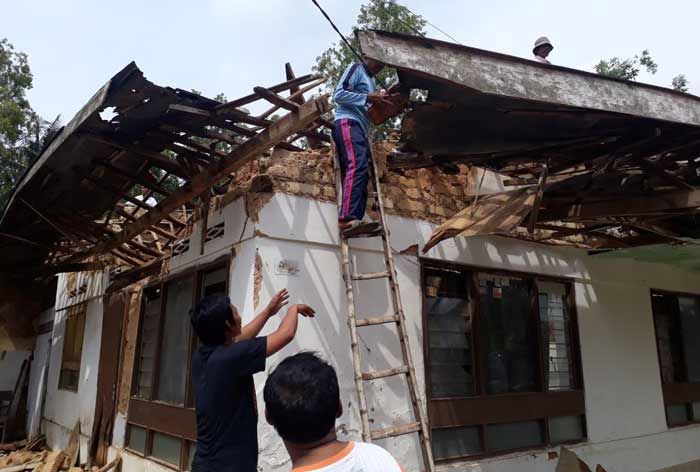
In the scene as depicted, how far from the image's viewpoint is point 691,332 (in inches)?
→ 302

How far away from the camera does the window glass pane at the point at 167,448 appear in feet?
17.1

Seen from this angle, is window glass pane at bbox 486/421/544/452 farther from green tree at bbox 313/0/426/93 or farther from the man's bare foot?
green tree at bbox 313/0/426/93

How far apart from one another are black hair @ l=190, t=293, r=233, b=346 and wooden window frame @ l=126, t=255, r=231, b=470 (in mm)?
2001

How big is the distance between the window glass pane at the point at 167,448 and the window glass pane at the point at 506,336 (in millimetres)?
3206

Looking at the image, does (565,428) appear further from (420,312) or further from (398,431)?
(398,431)

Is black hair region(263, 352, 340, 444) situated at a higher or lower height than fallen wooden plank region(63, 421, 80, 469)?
higher

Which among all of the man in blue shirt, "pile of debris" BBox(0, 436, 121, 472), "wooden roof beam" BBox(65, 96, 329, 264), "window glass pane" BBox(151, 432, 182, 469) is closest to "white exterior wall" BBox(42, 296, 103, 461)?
"pile of debris" BBox(0, 436, 121, 472)

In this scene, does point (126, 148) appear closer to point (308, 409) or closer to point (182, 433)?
point (182, 433)

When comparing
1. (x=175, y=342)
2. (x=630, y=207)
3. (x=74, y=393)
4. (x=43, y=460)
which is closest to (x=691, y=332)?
(x=630, y=207)

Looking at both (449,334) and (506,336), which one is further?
(506,336)

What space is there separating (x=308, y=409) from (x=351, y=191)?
10.1 ft

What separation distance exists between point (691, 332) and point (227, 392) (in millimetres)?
7612

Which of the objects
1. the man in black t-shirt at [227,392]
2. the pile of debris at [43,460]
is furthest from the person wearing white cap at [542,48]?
the pile of debris at [43,460]

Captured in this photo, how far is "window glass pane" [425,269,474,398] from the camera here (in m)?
5.14
